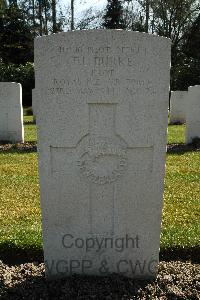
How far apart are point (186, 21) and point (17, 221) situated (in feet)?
89.6

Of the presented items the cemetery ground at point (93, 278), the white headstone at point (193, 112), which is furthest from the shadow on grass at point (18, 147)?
the white headstone at point (193, 112)

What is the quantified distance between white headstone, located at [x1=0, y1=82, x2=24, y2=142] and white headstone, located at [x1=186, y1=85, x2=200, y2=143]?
4.29m

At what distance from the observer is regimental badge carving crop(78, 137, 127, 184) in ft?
9.77

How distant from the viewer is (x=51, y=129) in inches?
115

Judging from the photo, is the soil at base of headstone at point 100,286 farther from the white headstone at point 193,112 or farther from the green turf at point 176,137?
the green turf at point 176,137

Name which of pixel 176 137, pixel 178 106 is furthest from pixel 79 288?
pixel 178 106

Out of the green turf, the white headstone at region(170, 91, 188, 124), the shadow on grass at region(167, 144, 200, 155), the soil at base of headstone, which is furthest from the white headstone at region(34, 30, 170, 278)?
the white headstone at region(170, 91, 188, 124)

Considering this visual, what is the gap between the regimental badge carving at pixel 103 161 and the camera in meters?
2.98

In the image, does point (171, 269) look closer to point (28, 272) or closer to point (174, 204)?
point (28, 272)

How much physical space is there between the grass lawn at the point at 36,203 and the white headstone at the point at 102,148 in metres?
0.74

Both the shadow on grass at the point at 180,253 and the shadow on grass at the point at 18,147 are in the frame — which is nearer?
the shadow on grass at the point at 180,253

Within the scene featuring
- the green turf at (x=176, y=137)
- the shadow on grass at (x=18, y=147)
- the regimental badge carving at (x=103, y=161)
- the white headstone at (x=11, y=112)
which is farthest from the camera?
the green turf at (x=176, y=137)

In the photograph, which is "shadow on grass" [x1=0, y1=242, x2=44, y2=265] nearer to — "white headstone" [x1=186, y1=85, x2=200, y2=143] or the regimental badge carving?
the regimental badge carving

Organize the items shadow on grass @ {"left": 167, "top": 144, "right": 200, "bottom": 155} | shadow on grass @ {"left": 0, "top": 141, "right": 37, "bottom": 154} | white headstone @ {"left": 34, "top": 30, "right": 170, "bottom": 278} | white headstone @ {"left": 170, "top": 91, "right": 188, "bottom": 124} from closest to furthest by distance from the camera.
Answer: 1. white headstone @ {"left": 34, "top": 30, "right": 170, "bottom": 278}
2. shadow on grass @ {"left": 167, "top": 144, "right": 200, "bottom": 155}
3. shadow on grass @ {"left": 0, "top": 141, "right": 37, "bottom": 154}
4. white headstone @ {"left": 170, "top": 91, "right": 188, "bottom": 124}
